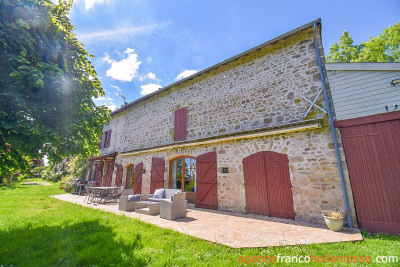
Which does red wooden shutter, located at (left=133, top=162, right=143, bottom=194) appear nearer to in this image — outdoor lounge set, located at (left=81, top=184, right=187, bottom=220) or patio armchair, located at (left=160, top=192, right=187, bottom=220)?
outdoor lounge set, located at (left=81, top=184, right=187, bottom=220)

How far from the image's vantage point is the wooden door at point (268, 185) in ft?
16.9

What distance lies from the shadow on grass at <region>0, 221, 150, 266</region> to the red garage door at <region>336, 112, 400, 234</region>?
5.05m

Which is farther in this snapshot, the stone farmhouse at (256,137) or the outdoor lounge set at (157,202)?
the outdoor lounge set at (157,202)

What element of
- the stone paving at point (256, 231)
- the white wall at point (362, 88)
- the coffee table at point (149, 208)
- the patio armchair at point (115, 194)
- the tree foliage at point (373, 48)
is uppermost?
the tree foliage at point (373, 48)

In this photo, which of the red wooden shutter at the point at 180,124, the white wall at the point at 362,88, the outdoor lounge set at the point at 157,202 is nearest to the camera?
the white wall at the point at 362,88

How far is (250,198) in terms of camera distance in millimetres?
5734

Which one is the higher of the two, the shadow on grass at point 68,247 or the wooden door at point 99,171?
the wooden door at point 99,171

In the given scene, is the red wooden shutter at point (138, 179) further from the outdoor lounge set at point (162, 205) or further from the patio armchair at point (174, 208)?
the patio armchair at point (174, 208)

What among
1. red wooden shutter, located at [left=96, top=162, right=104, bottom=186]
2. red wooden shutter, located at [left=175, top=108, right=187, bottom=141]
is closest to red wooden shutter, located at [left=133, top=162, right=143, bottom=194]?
red wooden shutter, located at [left=175, top=108, right=187, bottom=141]

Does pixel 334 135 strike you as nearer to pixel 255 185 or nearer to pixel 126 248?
pixel 255 185

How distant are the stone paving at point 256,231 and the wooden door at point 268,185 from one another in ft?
0.98

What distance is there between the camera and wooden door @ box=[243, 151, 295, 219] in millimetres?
5145

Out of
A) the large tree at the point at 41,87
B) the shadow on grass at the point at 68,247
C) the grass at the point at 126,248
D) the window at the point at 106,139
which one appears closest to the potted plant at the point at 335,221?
the grass at the point at 126,248

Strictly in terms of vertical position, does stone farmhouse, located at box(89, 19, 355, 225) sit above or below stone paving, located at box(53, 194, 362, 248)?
above
